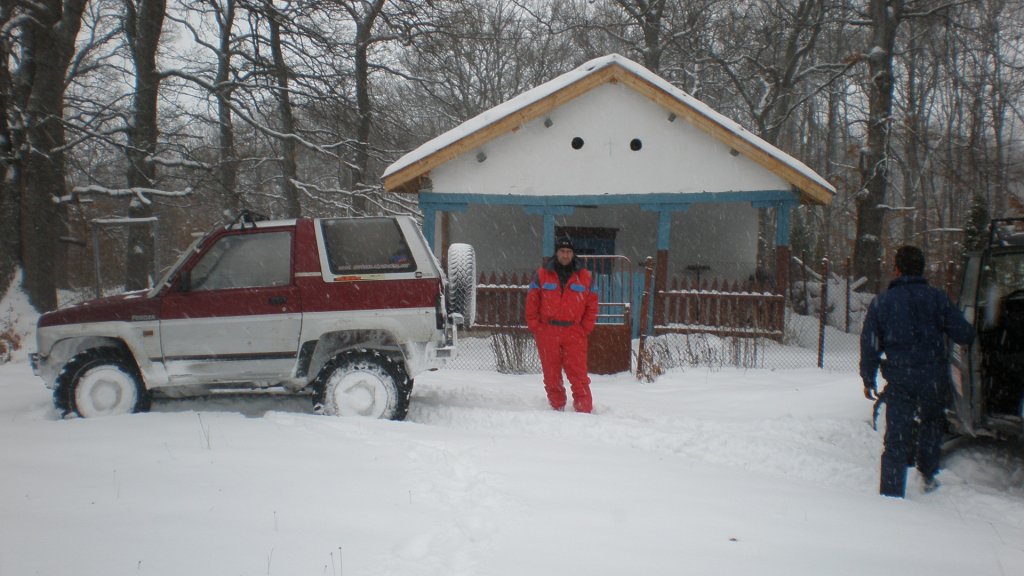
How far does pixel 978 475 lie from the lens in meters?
5.37

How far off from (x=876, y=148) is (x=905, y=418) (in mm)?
15001

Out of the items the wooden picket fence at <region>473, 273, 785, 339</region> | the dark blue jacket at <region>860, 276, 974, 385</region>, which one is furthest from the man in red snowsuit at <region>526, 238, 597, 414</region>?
the wooden picket fence at <region>473, 273, 785, 339</region>

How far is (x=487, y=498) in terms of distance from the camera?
3.91 m

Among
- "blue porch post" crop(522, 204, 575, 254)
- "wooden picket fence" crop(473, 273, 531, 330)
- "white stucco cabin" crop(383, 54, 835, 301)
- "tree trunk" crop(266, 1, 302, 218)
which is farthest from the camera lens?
"blue porch post" crop(522, 204, 575, 254)

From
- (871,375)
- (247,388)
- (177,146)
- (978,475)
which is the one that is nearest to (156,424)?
(247,388)

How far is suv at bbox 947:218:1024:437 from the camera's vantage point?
5062mm

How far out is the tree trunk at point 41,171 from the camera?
1114cm

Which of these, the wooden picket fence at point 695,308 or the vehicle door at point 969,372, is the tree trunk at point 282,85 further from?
the vehicle door at point 969,372

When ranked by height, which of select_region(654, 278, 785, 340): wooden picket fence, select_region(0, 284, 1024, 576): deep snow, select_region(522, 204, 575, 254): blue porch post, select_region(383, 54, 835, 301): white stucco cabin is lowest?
select_region(0, 284, 1024, 576): deep snow

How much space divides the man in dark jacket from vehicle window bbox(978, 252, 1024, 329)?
878 mm

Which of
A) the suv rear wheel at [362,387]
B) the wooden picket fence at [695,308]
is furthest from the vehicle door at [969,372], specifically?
the wooden picket fence at [695,308]

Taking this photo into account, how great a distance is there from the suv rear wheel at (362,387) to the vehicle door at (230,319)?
376 millimetres

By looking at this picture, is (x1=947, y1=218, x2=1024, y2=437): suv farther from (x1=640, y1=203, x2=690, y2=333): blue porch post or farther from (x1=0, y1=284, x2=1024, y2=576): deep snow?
(x1=640, y1=203, x2=690, y2=333): blue porch post

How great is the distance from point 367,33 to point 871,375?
1662cm
